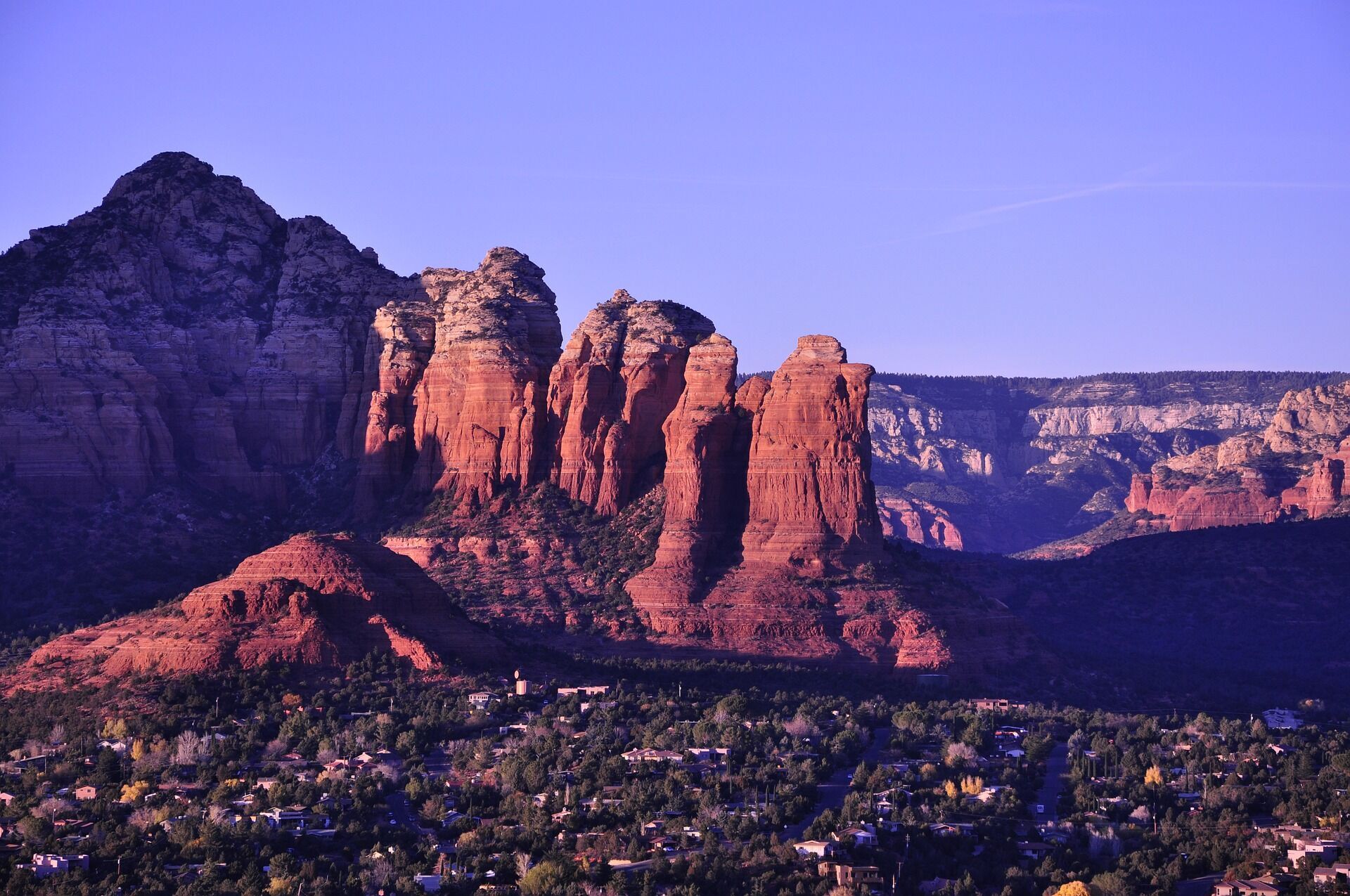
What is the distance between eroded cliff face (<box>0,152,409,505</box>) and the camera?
14588cm

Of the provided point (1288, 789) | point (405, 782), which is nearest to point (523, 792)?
point (405, 782)

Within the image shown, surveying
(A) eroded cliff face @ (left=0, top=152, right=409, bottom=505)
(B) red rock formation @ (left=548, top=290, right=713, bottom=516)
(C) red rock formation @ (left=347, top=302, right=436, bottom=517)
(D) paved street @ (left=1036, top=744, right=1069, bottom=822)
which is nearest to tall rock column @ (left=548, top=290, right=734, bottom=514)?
(B) red rock formation @ (left=548, top=290, right=713, bottom=516)

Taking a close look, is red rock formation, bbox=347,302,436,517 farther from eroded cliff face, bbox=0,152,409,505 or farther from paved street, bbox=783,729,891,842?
paved street, bbox=783,729,891,842

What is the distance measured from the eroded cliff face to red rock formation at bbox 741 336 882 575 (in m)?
31.1

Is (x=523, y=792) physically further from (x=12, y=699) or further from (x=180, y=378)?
(x=180, y=378)

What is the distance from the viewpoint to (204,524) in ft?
474

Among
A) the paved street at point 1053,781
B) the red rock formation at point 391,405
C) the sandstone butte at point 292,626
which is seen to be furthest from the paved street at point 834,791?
the red rock formation at point 391,405

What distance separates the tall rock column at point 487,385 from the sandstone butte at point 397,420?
15cm

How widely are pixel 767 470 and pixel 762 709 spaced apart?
22.8 metres

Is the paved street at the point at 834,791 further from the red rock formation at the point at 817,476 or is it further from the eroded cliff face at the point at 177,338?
the eroded cliff face at the point at 177,338

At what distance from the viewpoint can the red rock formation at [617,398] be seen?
135625 millimetres

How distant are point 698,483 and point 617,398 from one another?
372 inches

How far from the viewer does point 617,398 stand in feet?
449

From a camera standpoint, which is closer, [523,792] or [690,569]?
[523,792]
